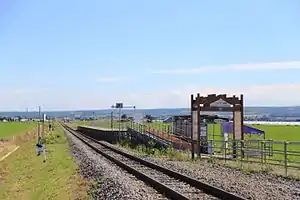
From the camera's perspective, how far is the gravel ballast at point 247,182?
47.3 feet

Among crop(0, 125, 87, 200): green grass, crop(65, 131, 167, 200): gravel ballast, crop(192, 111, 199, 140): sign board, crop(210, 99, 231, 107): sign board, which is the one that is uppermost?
crop(210, 99, 231, 107): sign board

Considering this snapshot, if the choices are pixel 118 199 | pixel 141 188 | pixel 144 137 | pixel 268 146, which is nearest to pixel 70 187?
pixel 141 188

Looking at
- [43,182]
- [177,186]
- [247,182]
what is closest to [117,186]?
[177,186]

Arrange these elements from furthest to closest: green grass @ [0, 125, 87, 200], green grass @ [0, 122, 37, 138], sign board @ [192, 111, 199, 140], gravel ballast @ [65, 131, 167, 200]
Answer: green grass @ [0, 122, 37, 138] → sign board @ [192, 111, 199, 140] → green grass @ [0, 125, 87, 200] → gravel ballast @ [65, 131, 167, 200]

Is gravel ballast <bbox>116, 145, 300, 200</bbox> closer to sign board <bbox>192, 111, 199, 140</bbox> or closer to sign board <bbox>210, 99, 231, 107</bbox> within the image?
sign board <bbox>192, 111, 199, 140</bbox>

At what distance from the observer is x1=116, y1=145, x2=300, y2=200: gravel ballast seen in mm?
14431

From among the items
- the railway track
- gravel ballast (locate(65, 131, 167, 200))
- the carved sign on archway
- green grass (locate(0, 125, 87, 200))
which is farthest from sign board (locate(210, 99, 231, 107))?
green grass (locate(0, 125, 87, 200))

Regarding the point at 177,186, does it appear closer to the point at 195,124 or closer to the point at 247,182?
the point at 247,182

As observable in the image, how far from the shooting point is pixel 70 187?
19766mm

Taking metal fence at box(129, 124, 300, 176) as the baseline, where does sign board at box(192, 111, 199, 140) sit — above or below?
above

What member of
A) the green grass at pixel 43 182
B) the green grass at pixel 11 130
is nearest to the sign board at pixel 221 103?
the green grass at pixel 43 182

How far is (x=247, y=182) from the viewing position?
1706 centimetres

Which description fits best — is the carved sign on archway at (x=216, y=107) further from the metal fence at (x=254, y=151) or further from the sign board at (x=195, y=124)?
the metal fence at (x=254, y=151)

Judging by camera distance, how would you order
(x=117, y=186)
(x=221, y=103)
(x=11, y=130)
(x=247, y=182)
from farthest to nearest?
(x=11, y=130) → (x=221, y=103) → (x=247, y=182) → (x=117, y=186)
